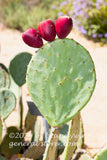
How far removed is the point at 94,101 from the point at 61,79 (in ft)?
6.25

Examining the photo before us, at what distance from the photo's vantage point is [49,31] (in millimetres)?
927

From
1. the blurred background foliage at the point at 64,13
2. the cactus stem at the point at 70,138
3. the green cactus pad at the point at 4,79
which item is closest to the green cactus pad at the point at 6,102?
the green cactus pad at the point at 4,79

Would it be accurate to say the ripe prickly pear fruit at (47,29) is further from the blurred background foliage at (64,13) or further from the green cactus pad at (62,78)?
the blurred background foliage at (64,13)

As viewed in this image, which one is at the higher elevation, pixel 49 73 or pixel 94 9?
pixel 94 9

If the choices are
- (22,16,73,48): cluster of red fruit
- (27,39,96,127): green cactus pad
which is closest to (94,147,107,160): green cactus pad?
(27,39,96,127): green cactus pad

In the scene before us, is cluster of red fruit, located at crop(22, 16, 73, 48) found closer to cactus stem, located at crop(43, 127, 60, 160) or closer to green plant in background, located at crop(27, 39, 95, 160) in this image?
green plant in background, located at crop(27, 39, 95, 160)

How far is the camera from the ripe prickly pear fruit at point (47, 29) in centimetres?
92

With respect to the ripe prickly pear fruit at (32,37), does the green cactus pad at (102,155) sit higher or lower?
lower

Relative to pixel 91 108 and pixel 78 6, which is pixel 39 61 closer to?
pixel 91 108

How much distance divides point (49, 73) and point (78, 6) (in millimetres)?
4281

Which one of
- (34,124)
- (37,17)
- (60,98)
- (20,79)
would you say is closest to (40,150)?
(34,124)

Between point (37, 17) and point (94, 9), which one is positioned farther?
point (37, 17)

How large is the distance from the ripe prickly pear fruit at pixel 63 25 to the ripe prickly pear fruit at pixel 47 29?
21mm

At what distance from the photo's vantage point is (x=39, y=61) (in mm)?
967
